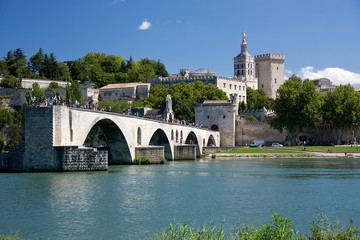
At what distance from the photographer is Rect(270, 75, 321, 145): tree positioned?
78.6m

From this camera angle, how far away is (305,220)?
19.4 metres

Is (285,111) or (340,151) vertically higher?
(285,111)

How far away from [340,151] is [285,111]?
15.8 meters

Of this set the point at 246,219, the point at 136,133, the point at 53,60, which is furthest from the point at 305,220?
the point at 53,60

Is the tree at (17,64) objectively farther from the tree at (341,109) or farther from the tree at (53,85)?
the tree at (341,109)

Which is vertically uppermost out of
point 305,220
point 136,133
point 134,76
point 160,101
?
point 134,76

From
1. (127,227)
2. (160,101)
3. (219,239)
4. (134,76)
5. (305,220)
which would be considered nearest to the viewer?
(219,239)

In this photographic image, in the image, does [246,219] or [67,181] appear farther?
[67,181]

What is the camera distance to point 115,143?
154 feet

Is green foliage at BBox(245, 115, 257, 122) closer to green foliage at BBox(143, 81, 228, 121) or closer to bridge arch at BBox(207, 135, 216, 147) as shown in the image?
green foliage at BBox(143, 81, 228, 121)

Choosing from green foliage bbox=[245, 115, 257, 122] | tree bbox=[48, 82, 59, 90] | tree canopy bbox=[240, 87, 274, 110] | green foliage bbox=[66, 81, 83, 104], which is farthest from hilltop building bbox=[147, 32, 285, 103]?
green foliage bbox=[66, 81, 83, 104]

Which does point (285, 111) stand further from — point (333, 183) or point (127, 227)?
point (127, 227)

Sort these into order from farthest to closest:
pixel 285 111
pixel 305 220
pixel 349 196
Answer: pixel 285 111, pixel 349 196, pixel 305 220

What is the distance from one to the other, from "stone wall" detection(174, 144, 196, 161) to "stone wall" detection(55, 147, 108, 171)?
77.1ft
